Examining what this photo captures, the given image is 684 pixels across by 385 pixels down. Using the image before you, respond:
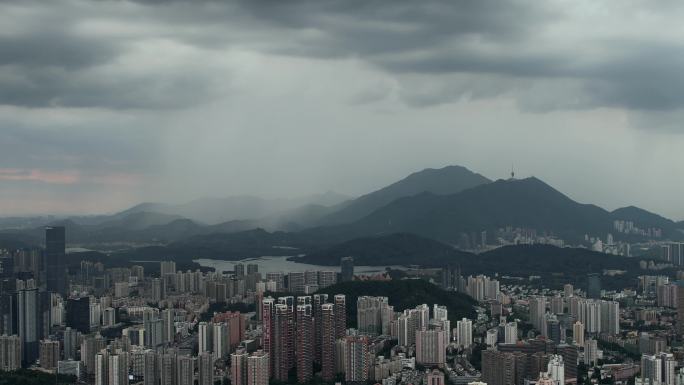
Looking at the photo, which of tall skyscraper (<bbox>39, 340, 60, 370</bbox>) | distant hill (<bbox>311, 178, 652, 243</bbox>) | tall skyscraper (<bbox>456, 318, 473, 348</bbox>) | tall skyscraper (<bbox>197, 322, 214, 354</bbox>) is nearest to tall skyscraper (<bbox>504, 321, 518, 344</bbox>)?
tall skyscraper (<bbox>456, 318, 473, 348</bbox>)

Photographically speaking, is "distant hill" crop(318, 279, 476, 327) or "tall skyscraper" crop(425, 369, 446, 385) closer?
"tall skyscraper" crop(425, 369, 446, 385)

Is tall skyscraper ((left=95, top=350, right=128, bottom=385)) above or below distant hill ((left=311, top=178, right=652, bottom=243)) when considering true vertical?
below

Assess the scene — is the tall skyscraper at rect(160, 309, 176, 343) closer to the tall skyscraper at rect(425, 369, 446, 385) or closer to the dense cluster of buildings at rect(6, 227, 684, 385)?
the dense cluster of buildings at rect(6, 227, 684, 385)

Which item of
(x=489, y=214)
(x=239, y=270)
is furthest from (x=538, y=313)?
(x=489, y=214)

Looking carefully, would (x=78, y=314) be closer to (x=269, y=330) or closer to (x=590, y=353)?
(x=269, y=330)

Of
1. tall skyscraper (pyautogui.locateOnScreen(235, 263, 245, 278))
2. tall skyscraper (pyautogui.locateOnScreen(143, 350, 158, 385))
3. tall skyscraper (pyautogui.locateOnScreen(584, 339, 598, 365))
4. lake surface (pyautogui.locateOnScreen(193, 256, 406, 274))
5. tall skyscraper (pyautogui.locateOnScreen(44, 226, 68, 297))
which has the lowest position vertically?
tall skyscraper (pyautogui.locateOnScreen(584, 339, 598, 365))

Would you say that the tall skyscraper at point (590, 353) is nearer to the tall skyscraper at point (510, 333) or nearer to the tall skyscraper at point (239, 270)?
the tall skyscraper at point (510, 333)
